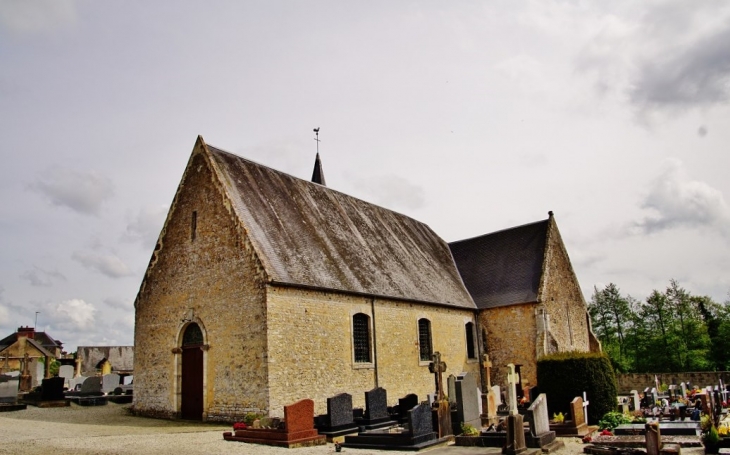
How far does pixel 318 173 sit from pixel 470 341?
13.0 m

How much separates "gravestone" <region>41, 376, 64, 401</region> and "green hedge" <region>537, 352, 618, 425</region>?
18.0 m

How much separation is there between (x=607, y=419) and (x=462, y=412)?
13.3ft

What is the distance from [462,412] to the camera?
44.5ft

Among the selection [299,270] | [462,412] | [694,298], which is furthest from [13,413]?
[694,298]

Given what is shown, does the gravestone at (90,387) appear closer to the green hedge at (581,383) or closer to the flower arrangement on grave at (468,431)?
the flower arrangement on grave at (468,431)

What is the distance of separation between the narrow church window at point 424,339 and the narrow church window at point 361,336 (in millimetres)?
3132

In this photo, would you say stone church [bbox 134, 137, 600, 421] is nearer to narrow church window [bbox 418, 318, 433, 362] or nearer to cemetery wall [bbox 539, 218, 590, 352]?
narrow church window [bbox 418, 318, 433, 362]

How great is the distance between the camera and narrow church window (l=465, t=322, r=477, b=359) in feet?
79.9

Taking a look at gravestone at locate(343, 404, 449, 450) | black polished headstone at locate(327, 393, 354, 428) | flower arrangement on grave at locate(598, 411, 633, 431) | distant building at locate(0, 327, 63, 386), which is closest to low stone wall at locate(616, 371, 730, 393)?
flower arrangement on grave at locate(598, 411, 633, 431)

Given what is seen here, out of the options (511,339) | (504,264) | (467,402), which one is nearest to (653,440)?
(467,402)

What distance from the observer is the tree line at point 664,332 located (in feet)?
135

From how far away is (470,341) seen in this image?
81.0ft

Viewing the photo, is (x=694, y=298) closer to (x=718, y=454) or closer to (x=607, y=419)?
(x=607, y=419)

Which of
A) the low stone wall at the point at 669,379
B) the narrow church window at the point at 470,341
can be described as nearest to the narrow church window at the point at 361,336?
the narrow church window at the point at 470,341
